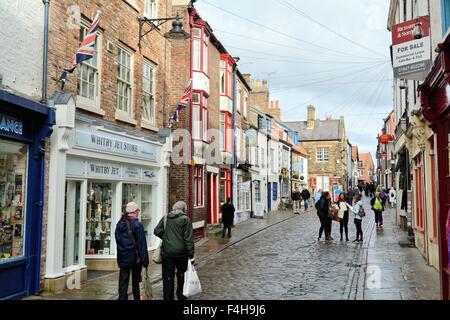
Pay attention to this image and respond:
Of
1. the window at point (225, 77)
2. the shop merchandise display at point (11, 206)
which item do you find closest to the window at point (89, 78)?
the shop merchandise display at point (11, 206)

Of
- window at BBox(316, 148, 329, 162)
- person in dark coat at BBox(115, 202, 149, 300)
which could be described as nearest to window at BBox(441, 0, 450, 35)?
person in dark coat at BBox(115, 202, 149, 300)

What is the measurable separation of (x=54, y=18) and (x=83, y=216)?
14.1ft

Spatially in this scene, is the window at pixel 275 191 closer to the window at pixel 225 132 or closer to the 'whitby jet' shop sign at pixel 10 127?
the window at pixel 225 132

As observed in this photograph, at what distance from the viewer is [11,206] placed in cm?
867

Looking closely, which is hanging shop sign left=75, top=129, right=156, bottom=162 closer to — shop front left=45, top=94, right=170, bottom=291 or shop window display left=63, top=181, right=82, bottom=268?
shop front left=45, top=94, right=170, bottom=291

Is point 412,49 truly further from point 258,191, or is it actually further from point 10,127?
point 258,191

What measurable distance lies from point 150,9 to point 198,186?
775 centimetres

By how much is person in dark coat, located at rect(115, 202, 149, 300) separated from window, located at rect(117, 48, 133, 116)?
5.26m

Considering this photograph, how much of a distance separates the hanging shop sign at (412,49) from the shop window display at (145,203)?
7.68 m

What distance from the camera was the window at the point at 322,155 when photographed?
65.5 meters

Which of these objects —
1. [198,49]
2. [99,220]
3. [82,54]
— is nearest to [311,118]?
[198,49]

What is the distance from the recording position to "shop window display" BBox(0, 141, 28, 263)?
27.8ft

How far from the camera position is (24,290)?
877cm
